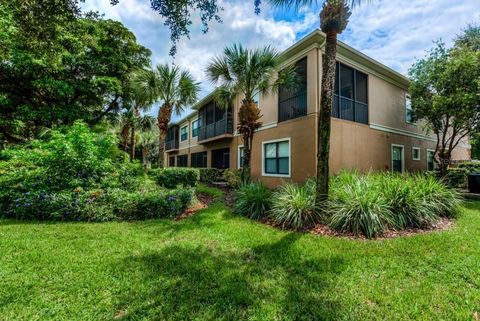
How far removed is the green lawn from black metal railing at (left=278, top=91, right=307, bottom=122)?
7.53m

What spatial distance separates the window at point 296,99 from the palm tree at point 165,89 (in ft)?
16.8

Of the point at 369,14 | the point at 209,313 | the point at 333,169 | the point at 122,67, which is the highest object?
the point at 122,67

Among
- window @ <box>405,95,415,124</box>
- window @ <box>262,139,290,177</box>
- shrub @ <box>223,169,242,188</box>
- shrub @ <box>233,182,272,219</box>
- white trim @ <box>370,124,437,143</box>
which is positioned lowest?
shrub @ <box>233,182,272,219</box>

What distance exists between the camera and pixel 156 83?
1259 centimetres

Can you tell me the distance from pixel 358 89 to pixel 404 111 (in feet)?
15.5

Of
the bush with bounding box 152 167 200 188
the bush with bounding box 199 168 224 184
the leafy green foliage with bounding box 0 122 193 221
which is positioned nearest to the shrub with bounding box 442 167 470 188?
the bush with bounding box 199 168 224 184

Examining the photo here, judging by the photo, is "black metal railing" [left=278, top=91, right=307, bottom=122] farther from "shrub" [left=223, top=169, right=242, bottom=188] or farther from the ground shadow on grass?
the ground shadow on grass

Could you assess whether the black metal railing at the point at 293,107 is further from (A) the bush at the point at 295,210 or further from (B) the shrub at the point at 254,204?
(A) the bush at the point at 295,210

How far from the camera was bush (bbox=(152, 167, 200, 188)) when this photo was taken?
40.1ft

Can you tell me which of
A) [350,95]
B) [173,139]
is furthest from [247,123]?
[173,139]

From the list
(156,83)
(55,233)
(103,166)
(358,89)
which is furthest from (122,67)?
(358,89)

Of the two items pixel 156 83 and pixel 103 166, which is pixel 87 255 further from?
pixel 156 83

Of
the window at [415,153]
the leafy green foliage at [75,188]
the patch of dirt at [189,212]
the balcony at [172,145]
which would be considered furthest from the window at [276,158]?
the balcony at [172,145]

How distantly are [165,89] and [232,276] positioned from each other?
1176 cm
